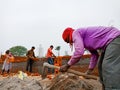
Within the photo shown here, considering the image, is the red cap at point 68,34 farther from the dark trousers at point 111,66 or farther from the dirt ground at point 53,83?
the dirt ground at point 53,83

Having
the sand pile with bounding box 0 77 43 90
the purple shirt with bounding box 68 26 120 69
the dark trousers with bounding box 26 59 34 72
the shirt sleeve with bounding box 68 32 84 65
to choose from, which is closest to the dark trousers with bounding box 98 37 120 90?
the purple shirt with bounding box 68 26 120 69

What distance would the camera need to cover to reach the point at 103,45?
5.23 m

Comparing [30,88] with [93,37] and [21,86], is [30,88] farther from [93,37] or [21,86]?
[93,37]

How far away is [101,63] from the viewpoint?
17.6ft

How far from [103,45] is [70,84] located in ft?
10.4

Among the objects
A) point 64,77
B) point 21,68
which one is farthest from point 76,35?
point 21,68

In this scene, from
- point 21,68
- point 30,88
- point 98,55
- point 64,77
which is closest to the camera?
point 98,55

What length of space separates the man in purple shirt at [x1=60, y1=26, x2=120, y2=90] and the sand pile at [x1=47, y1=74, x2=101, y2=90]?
2.72 meters

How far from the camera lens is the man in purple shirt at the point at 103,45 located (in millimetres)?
4934

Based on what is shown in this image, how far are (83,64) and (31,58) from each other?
3.12 m

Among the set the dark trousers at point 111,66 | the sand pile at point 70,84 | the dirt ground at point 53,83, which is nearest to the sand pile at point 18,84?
the dirt ground at point 53,83

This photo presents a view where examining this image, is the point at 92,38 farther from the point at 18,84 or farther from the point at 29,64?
the point at 29,64

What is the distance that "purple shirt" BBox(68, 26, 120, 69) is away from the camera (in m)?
5.24

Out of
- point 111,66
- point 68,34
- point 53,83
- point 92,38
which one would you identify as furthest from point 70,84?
point 111,66
